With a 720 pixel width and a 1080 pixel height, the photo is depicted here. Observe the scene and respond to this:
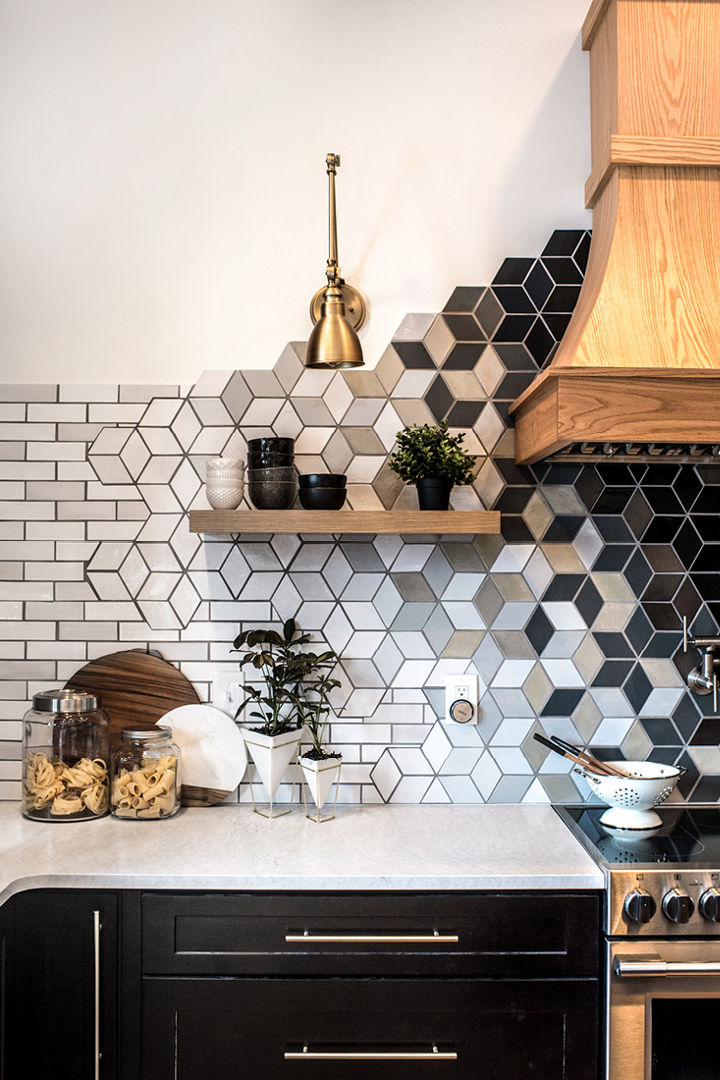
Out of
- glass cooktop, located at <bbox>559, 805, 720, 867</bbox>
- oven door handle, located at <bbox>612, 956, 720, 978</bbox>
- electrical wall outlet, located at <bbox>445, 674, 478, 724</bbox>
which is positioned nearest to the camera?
oven door handle, located at <bbox>612, 956, 720, 978</bbox>

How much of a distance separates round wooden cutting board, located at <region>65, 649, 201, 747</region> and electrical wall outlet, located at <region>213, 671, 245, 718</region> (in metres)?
0.06

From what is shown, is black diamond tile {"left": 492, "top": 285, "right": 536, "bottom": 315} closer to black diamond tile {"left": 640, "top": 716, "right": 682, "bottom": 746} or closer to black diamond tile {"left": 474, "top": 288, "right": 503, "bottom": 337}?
black diamond tile {"left": 474, "top": 288, "right": 503, "bottom": 337}

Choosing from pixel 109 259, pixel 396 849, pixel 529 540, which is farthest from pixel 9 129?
pixel 396 849

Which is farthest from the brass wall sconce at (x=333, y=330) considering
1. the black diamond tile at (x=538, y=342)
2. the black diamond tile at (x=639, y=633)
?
the black diamond tile at (x=639, y=633)

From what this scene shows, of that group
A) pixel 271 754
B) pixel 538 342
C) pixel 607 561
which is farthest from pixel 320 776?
pixel 538 342

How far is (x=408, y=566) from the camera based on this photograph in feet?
7.56

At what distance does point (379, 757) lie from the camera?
229 cm

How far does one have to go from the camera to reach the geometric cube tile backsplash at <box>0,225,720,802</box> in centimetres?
229

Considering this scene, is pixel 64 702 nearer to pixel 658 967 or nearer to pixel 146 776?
pixel 146 776

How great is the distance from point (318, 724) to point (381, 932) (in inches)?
23.2

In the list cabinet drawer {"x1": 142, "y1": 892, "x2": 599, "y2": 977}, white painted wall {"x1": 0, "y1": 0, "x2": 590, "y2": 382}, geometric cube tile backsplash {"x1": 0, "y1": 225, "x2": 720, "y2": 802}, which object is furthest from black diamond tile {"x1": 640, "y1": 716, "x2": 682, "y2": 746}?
white painted wall {"x1": 0, "y1": 0, "x2": 590, "y2": 382}

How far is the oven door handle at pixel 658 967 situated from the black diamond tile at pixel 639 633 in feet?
2.65

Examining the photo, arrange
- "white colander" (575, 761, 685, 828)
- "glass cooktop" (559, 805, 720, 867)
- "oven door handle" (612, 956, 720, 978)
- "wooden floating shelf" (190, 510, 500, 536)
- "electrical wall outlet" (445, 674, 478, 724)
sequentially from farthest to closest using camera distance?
"electrical wall outlet" (445, 674, 478, 724) < "wooden floating shelf" (190, 510, 500, 536) < "white colander" (575, 761, 685, 828) < "glass cooktop" (559, 805, 720, 867) < "oven door handle" (612, 956, 720, 978)

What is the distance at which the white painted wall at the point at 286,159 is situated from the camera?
2.33 metres
